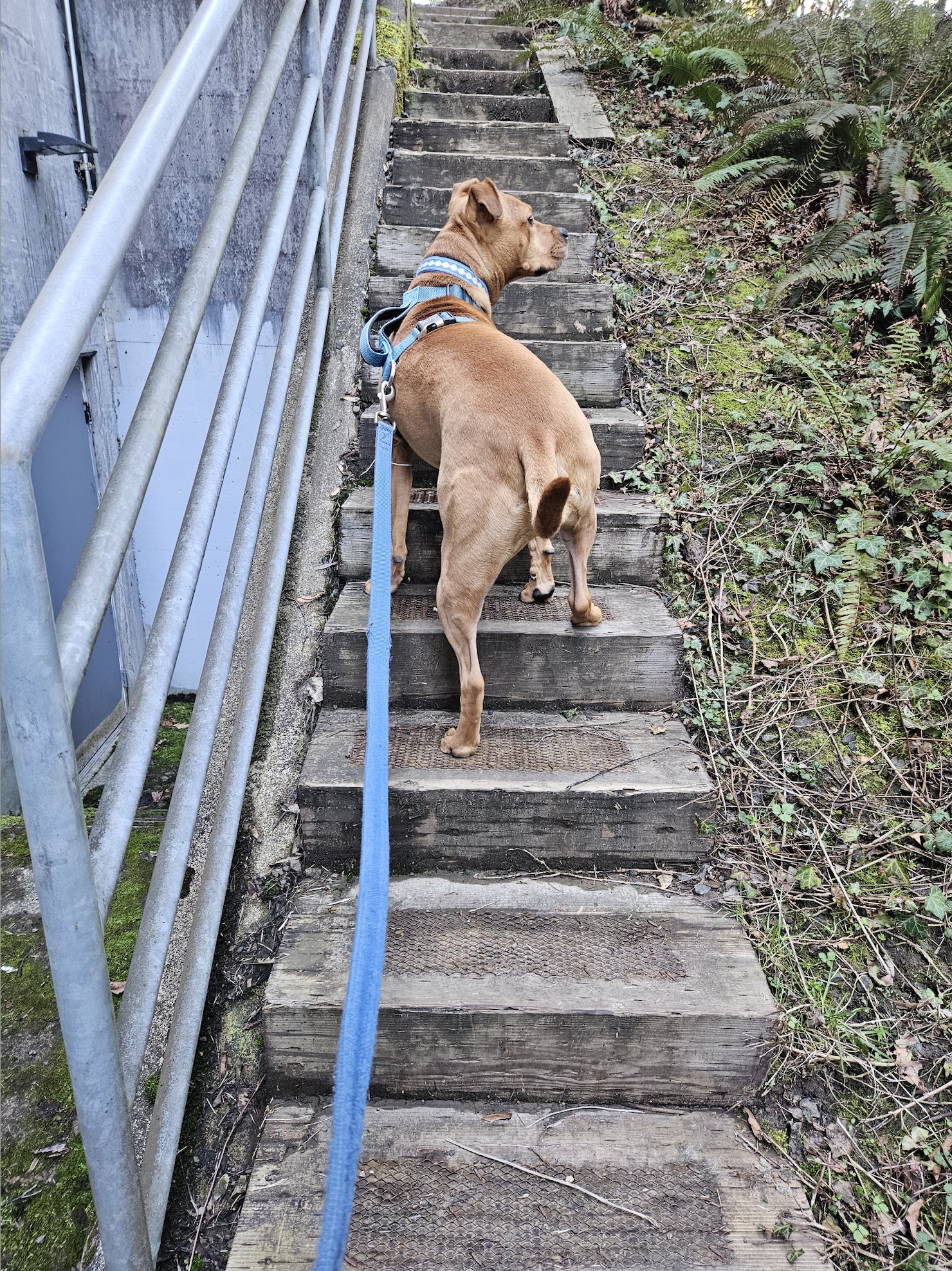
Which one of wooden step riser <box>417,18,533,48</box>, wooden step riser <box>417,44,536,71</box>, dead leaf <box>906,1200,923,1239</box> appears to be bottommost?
dead leaf <box>906,1200,923,1239</box>

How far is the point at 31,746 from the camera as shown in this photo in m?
1.01

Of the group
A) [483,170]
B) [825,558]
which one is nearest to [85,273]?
[825,558]

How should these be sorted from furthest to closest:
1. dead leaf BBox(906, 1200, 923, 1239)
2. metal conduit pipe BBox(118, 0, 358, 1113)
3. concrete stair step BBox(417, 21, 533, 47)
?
concrete stair step BBox(417, 21, 533, 47) < dead leaf BBox(906, 1200, 923, 1239) < metal conduit pipe BBox(118, 0, 358, 1113)

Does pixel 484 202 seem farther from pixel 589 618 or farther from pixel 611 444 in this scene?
pixel 589 618

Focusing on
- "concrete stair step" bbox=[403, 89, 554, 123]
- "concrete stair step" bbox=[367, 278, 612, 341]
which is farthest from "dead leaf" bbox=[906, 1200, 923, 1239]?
"concrete stair step" bbox=[403, 89, 554, 123]

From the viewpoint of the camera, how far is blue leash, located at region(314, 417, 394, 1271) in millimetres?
925

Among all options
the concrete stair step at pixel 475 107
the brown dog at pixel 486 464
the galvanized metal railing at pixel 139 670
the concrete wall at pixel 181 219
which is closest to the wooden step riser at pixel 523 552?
the brown dog at pixel 486 464

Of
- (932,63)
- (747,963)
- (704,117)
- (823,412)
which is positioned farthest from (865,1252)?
(704,117)

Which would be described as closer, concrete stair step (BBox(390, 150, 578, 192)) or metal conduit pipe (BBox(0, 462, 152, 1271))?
metal conduit pipe (BBox(0, 462, 152, 1271))

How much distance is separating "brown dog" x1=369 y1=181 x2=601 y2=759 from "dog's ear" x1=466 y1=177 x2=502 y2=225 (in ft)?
2.32

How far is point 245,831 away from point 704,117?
5666 mm

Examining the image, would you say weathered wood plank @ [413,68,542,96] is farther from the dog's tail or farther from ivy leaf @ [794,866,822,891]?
ivy leaf @ [794,866,822,891]

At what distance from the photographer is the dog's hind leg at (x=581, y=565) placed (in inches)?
93.6

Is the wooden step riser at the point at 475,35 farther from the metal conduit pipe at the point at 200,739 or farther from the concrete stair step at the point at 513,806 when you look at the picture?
the concrete stair step at the point at 513,806
